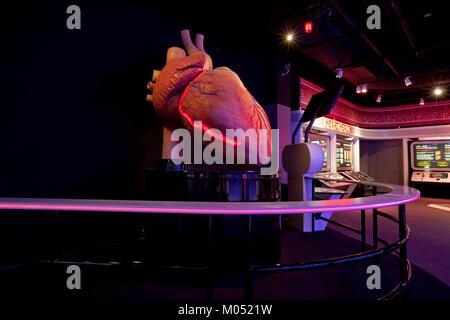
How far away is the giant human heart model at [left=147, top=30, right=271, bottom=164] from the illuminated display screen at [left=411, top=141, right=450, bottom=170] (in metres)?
7.70

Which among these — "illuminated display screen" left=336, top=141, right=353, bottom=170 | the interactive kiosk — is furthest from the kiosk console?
the interactive kiosk

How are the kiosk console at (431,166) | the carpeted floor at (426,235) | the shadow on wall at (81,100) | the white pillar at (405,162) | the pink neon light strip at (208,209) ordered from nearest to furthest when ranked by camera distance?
the pink neon light strip at (208,209) → the shadow on wall at (81,100) → the carpeted floor at (426,235) → the kiosk console at (431,166) → the white pillar at (405,162)

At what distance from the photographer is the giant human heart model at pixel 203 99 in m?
2.12

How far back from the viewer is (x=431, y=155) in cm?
716

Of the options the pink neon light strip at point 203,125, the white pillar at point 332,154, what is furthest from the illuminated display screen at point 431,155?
the pink neon light strip at point 203,125

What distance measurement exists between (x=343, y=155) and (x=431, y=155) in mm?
2982

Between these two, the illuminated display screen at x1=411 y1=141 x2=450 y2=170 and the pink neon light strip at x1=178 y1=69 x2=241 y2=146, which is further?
the illuminated display screen at x1=411 y1=141 x2=450 y2=170

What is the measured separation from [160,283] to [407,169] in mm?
8705

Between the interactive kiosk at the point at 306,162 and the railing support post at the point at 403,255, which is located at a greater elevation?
the interactive kiosk at the point at 306,162

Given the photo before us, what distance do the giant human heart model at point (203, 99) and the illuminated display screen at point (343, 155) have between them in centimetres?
523

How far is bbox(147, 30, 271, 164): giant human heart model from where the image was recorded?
6.95 feet

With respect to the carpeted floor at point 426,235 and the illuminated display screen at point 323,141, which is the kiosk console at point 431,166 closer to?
the carpeted floor at point 426,235

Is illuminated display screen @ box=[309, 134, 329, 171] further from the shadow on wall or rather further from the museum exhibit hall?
the shadow on wall
